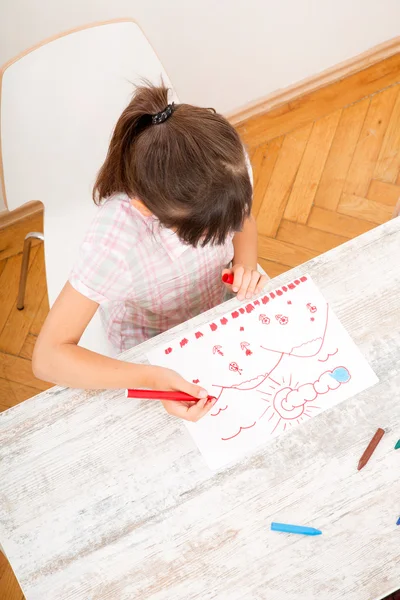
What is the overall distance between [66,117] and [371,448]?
80 centimetres

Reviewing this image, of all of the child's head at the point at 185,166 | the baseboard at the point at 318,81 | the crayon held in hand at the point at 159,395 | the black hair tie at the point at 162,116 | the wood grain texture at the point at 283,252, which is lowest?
the wood grain texture at the point at 283,252

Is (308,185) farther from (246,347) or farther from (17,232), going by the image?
(246,347)

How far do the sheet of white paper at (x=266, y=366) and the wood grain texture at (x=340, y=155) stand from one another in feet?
3.20

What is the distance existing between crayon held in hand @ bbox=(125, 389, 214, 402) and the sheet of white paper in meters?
0.04

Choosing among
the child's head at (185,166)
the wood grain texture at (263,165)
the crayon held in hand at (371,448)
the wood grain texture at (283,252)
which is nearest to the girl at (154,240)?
the child's head at (185,166)

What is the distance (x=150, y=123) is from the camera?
701mm

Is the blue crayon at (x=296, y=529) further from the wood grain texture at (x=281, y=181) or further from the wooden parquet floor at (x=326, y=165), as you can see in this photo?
the wood grain texture at (x=281, y=181)

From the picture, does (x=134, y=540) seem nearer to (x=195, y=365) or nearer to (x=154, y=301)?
(x=195, y=365)

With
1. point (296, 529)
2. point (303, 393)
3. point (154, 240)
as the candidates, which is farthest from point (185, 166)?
point (296, 529)

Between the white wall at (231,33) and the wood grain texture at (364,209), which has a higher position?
the white wall at (231,33)

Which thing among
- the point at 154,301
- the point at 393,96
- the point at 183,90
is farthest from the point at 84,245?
the point at 393,96

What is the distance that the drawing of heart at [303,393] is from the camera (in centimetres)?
76

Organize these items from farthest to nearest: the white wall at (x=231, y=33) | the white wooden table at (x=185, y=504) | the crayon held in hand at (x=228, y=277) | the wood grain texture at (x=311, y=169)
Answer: the wood grain texture at (x=311, y=169), the white wall at (x=231, y=33), the crayon held in hand at (x=228, y=277), the white wooden table at (x=185, y=504)

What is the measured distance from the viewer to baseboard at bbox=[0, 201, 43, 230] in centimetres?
175
